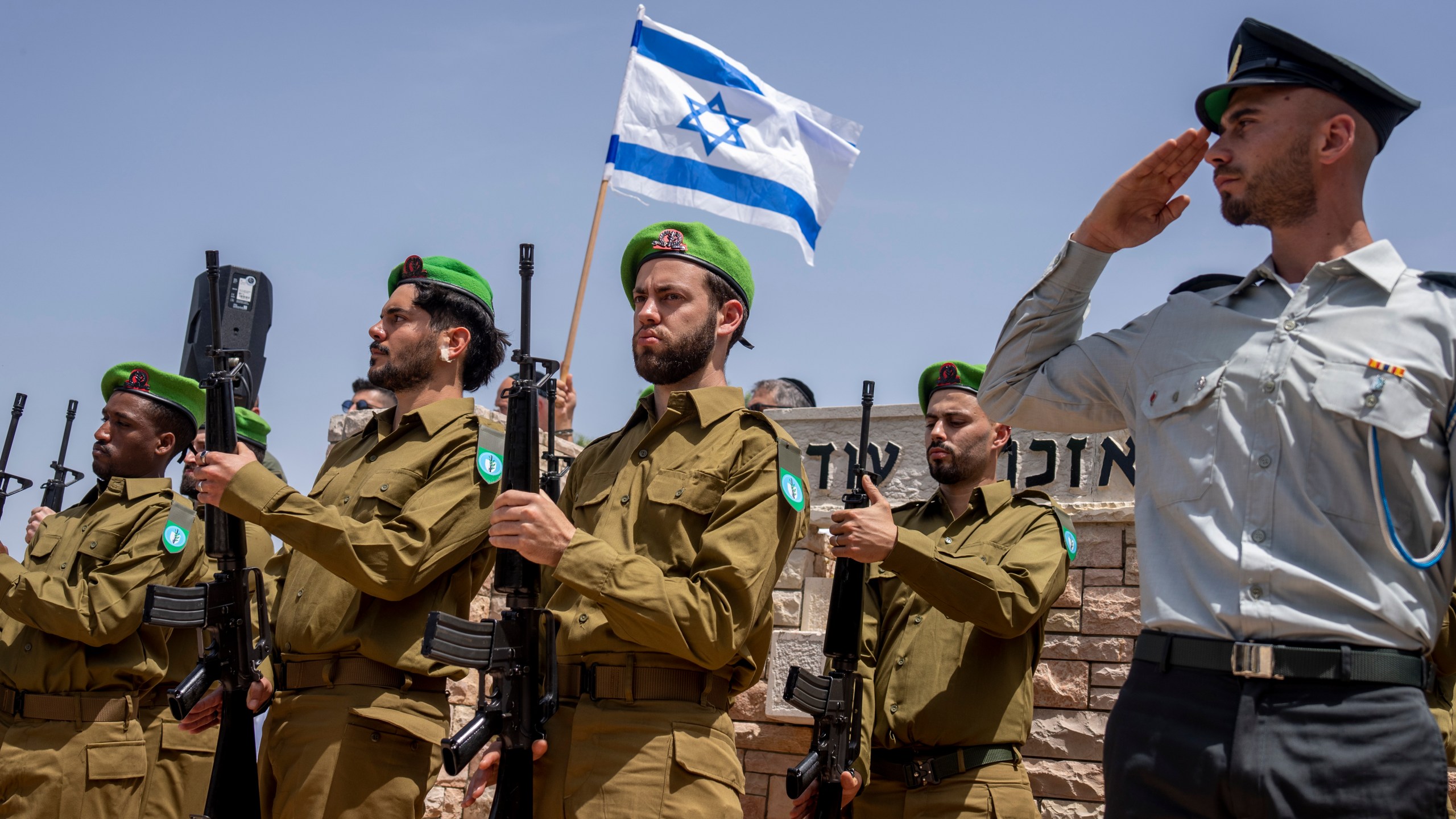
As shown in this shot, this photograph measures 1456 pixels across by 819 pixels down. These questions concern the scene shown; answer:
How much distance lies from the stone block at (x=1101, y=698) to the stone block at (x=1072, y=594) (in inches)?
17.9

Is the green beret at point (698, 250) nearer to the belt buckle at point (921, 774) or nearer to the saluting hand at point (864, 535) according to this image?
the saluting hand at point (864, 535)

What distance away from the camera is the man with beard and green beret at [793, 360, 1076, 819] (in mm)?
4422

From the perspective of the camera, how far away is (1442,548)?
2.44 m

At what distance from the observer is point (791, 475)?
384cm

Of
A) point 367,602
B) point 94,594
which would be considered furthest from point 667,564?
point 94,594

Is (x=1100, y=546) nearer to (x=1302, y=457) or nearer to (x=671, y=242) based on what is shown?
(x=671, y=242)

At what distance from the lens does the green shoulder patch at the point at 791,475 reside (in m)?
3.78

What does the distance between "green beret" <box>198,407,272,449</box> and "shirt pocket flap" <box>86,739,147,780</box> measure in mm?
2013

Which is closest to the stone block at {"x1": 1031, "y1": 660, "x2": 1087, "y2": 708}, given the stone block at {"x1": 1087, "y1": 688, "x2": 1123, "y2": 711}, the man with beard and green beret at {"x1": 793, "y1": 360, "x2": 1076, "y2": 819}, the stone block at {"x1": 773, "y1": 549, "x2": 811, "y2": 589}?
the stone block at {"x1": 1087, "y1": 688, "x2": 1123, "y2": 711}

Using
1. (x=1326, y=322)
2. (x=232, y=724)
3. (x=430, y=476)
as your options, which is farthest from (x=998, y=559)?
(x=232, y=724)

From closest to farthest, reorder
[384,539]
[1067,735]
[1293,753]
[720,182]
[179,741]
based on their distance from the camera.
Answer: [1293,753], [384,539], [179,741], [1067,735], [720,182]

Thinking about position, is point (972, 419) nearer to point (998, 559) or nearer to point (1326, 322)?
point (998, 559)

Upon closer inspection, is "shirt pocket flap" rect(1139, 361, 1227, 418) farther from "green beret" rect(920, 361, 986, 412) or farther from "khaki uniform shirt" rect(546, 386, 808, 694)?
"green beret" rect(920, 361, 986, 412)

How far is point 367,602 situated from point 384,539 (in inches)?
13.0
